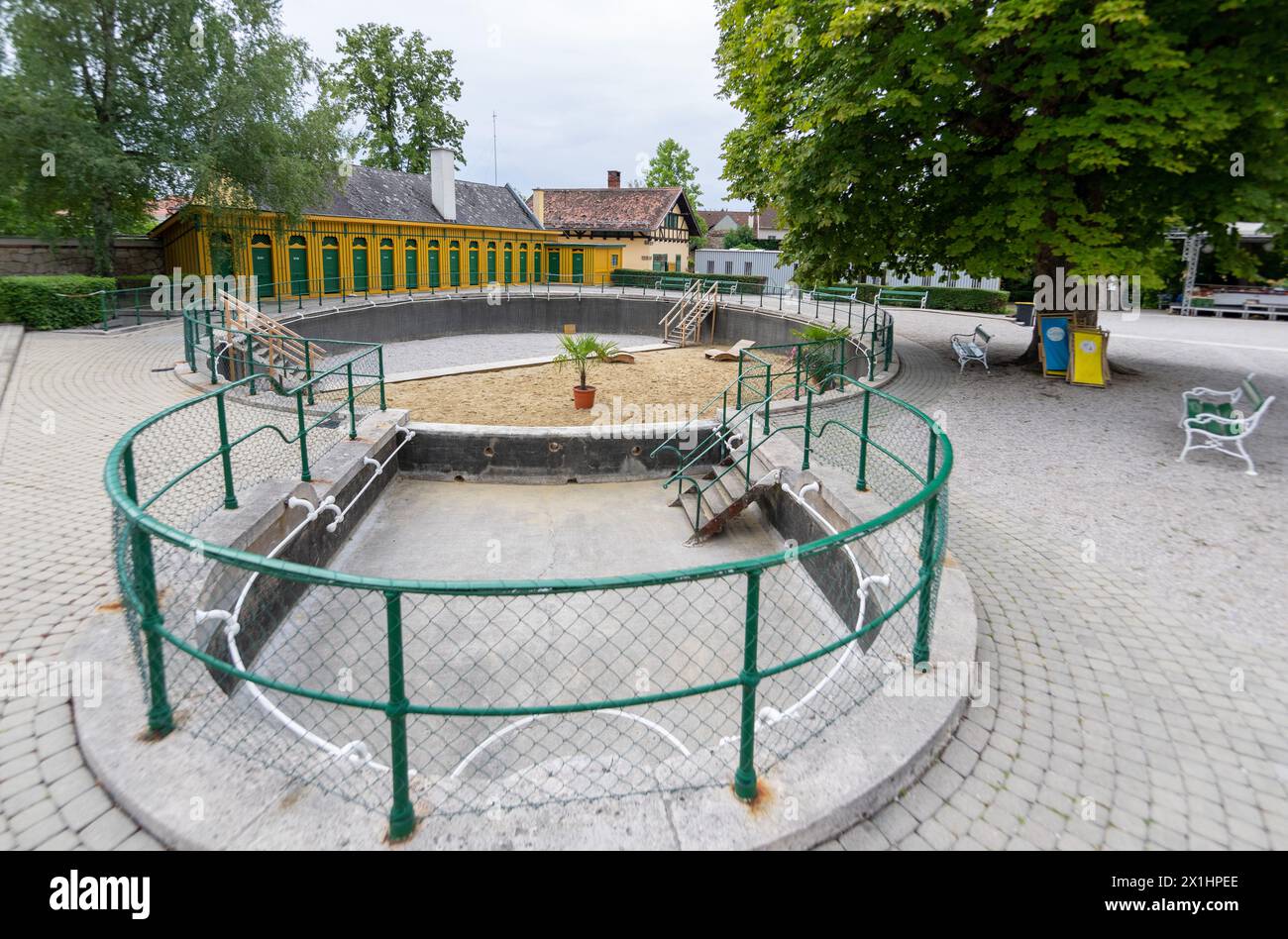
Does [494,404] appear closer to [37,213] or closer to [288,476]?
[288,476]

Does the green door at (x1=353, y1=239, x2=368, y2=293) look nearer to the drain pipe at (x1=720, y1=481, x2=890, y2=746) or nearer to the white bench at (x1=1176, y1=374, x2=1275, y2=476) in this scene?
the drain pipe at (x1=720, y1=481, x2=890, y2=746)

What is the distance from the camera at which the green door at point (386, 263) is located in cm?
3288

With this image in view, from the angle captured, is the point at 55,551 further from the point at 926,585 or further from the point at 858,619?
the point at 926,585

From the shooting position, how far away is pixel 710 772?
13.0ft

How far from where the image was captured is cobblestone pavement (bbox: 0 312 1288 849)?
377cm

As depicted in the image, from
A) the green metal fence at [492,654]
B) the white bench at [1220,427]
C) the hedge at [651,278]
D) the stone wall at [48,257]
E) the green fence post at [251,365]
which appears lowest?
the green metal fence at [492,654]

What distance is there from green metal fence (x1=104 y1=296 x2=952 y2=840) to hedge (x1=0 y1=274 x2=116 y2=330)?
475 inches

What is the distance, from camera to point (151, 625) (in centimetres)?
381

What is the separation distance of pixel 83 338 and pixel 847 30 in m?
18.0

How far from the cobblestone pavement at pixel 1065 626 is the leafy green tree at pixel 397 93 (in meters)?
38.4
